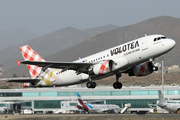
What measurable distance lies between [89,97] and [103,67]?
82780 mm

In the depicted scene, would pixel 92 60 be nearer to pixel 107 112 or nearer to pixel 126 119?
pixel 126 119

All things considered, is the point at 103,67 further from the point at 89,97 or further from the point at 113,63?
the point at 89,97

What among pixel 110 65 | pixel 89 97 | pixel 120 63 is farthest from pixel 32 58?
pixel 89 97

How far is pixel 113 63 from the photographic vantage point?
151ft

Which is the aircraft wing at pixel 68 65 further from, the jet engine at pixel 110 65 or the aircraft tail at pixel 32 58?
the aircraft tail at pixel 32 58

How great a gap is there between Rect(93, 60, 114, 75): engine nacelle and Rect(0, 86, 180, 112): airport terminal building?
71.6 m

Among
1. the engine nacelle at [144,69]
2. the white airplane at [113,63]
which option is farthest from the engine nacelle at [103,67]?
the engine nacelle at [144,69]

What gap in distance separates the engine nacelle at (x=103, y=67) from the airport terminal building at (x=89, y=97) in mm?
71584

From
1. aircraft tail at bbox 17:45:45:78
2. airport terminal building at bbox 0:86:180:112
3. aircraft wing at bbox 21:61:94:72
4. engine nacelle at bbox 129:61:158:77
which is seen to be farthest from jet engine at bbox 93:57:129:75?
airport terminal building at bbox 0:86:180:112

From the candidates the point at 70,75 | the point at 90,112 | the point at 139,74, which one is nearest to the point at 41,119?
the point at 90,112

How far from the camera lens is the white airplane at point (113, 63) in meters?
44.0

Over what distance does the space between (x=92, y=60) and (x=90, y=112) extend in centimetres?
5593

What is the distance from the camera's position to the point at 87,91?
131250 millimetres

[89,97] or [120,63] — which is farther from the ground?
[120,63]
